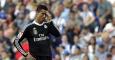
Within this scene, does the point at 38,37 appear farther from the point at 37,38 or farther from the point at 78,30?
the point at 78,30

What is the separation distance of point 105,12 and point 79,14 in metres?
0.97

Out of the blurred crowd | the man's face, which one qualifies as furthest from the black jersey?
the blurred crowd

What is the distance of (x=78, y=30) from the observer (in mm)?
15633

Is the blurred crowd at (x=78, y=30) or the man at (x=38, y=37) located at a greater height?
the blurred crowd at (x=78, y=30)

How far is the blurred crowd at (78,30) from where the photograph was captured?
1472cm

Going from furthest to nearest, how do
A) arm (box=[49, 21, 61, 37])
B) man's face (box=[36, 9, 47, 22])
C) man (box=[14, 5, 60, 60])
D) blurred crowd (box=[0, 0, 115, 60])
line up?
blurred crowd (box=[0, 0, 115, 60]) < arm (box=[49, 21, 61, 37]) < man (box=[14, 5, 60, 60]) < man's face (box=[36, 9, 47, 22])

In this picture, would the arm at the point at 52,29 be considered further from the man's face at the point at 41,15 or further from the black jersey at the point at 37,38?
the man's face at the point at 41,15

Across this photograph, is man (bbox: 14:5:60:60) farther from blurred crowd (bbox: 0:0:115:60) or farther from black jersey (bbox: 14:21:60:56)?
blurred crowd (bbox: 0:0:115:60)

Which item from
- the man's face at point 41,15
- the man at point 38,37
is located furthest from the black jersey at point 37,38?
the man's face at point 41,15

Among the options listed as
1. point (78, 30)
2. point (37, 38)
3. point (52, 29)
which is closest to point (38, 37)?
point (37, 38)

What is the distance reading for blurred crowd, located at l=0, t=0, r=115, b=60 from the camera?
48.3 feet

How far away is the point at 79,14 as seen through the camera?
1589 cm

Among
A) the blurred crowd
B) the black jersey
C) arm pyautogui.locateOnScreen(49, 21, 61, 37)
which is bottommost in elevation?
the black jersey

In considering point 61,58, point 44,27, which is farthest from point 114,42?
point 44,27
